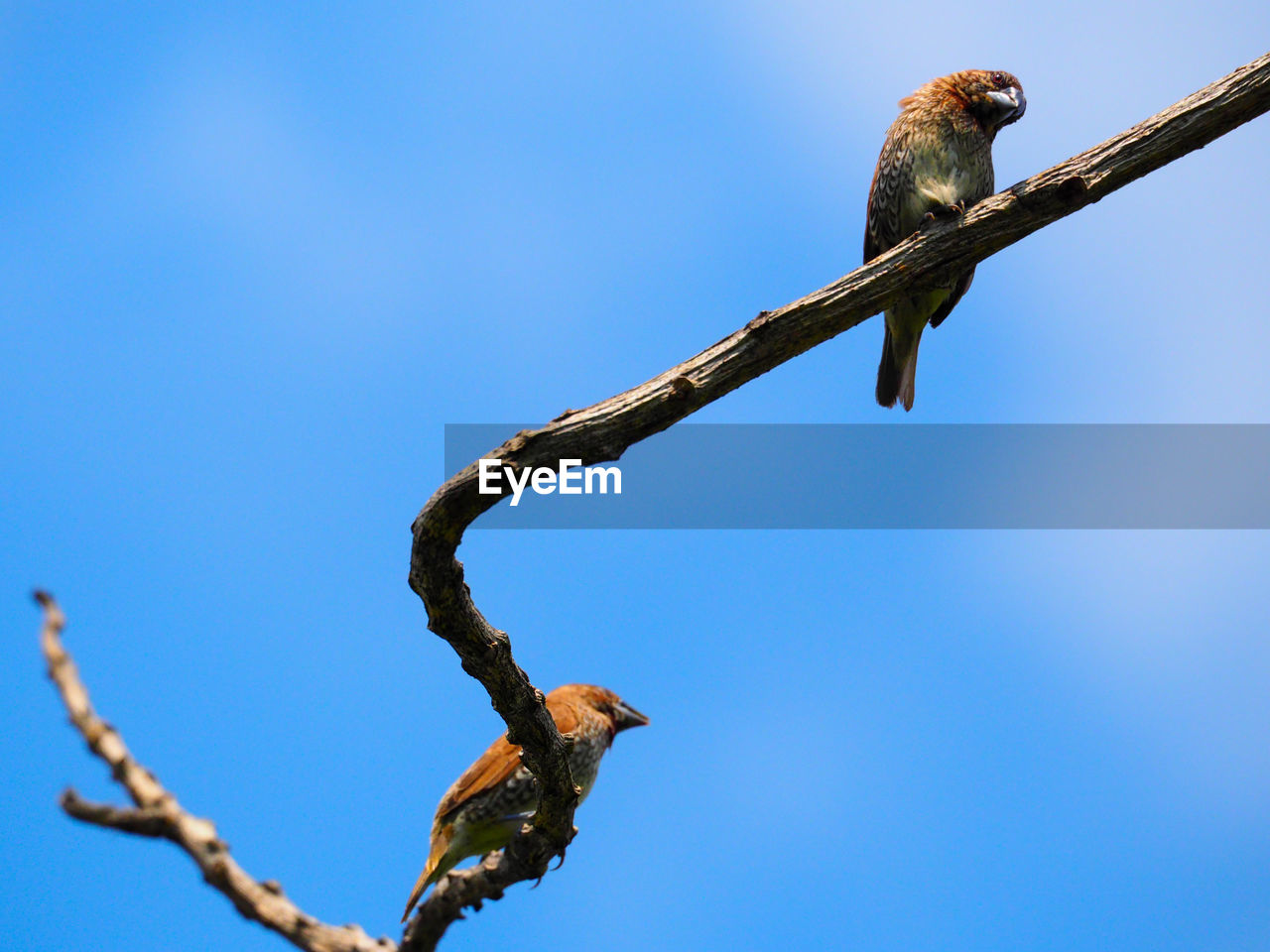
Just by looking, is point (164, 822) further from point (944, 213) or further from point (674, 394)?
point (944, 213)

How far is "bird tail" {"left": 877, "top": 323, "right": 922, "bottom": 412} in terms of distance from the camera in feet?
21.7

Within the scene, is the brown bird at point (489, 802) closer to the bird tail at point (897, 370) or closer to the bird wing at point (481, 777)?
the bird wing at point (481, 777)

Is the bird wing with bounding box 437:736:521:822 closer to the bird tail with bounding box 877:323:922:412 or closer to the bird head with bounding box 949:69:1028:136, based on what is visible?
the bird tail with bounding box 877:323:922:412

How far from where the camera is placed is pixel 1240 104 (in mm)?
4520

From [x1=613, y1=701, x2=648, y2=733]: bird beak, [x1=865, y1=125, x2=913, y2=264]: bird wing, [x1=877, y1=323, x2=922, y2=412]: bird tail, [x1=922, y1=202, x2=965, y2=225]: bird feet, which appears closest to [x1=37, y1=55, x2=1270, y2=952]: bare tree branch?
[x1=922, y1=202, x2=965, y2=225]: bird feet

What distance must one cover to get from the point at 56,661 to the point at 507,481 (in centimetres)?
217

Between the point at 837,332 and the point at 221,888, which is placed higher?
the point at 837,332

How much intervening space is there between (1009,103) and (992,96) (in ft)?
0.39

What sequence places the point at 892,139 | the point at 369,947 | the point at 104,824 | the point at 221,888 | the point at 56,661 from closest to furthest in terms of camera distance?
the point at 56,661 < the point at 104,824 < the point at 221,888 < the point at 369,947 < the point at 892,139

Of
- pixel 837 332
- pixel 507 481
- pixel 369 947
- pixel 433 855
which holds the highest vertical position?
pixel 837 332

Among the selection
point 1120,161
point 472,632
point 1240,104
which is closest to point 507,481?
point 472,632

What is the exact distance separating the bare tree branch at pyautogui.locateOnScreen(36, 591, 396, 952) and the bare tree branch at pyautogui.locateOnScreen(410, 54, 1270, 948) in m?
1.50

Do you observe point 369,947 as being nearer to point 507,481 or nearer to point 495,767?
point 507,481

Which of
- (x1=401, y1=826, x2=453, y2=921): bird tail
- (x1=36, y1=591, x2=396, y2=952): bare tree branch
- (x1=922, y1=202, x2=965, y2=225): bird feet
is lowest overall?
(x1=36, y1=591, x2=396, y2=952): bare tree branch
